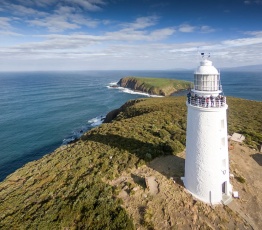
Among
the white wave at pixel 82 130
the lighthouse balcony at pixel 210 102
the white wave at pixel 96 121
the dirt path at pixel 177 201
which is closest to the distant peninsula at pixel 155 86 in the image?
the white wave at pixel 96 121

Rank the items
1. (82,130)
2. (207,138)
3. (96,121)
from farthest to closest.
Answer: (96,121)
(82,130)
(207,138)

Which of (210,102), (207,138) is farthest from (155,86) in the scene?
(210,102)

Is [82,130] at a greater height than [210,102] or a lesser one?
lesser

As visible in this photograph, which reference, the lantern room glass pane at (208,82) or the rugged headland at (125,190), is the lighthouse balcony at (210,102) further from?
the rugged headland at (125,190)

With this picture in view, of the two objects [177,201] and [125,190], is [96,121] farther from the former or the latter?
[177,201]

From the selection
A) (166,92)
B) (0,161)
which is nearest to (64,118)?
(0,161)

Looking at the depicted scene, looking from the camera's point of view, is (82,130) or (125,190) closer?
(125,190)

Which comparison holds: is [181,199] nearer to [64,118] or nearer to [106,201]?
[106,201]
